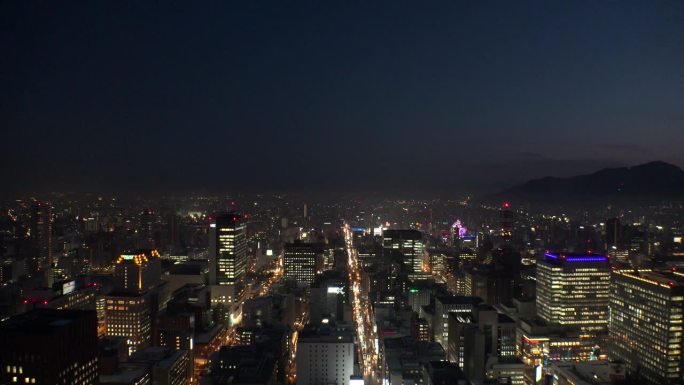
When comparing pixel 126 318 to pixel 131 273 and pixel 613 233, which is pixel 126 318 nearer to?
pixel 131 273

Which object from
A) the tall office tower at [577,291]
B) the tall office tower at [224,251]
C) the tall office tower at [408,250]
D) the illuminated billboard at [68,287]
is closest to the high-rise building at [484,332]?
the tall office tower at [577,291]

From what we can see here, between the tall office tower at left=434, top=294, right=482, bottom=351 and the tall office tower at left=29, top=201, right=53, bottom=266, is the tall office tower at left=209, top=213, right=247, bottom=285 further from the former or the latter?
the tall office tower at left=434, top=294, right=482, bottom=351

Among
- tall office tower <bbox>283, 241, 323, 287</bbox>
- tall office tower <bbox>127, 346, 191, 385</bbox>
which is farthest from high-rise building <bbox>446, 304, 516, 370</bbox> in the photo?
tall office tower <bbox>283, 241, 323, 287</bbox>

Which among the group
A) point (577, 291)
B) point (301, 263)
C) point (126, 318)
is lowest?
point (126, 318)

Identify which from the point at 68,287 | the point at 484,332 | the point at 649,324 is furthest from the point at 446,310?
the point at 68,287

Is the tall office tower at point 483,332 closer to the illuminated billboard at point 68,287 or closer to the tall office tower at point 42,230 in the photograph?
the tall office tower at point 42,230

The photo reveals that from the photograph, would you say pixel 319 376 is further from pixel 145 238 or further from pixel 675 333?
pixel 145 238

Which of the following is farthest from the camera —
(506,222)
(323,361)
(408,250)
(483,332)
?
(506,222)

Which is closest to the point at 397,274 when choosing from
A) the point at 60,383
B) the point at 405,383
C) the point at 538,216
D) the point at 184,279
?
the point at 538,216
